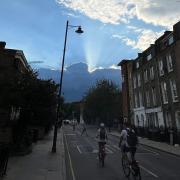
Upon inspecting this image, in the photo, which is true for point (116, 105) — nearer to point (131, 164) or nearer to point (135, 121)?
point (135, 121)

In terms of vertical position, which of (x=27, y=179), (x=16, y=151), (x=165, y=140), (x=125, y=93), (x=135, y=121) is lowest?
(x=27, y=179)

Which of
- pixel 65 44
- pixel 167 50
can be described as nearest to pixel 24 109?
pixel 65 44

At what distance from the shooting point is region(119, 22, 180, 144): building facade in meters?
34.9

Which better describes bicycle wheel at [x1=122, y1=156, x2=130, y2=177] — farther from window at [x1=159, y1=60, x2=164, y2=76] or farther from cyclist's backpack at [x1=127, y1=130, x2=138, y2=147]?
window at [x1=159, y1=60, x2=164, y2=76]

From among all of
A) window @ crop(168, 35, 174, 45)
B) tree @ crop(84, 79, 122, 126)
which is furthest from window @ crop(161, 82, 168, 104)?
tree @ crop(84, 79, 122, 126)

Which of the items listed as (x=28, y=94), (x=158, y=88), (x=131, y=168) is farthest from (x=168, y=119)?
(x=131, y=168)

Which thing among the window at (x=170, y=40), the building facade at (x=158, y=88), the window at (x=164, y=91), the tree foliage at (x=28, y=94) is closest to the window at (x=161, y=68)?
the building facade at (x=158, y=88)

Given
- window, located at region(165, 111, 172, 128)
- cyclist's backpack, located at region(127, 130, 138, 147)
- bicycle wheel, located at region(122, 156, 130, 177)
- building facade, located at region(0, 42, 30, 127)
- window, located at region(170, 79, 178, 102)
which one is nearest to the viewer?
cyclist's backpack, located at region(127, 130, 138, 147)

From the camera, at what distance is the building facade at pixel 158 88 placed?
34.9 meters

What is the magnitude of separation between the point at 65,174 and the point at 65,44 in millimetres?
13744

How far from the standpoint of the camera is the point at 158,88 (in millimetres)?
40281

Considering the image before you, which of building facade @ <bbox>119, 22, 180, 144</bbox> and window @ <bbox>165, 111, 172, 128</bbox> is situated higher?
building facade @ <bbox>119, 22, 180, 144</bbox>

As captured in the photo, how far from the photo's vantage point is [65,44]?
2544 centimetres

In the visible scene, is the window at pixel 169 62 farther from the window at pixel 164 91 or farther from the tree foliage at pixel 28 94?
the tree foliage at pixel 28 94
